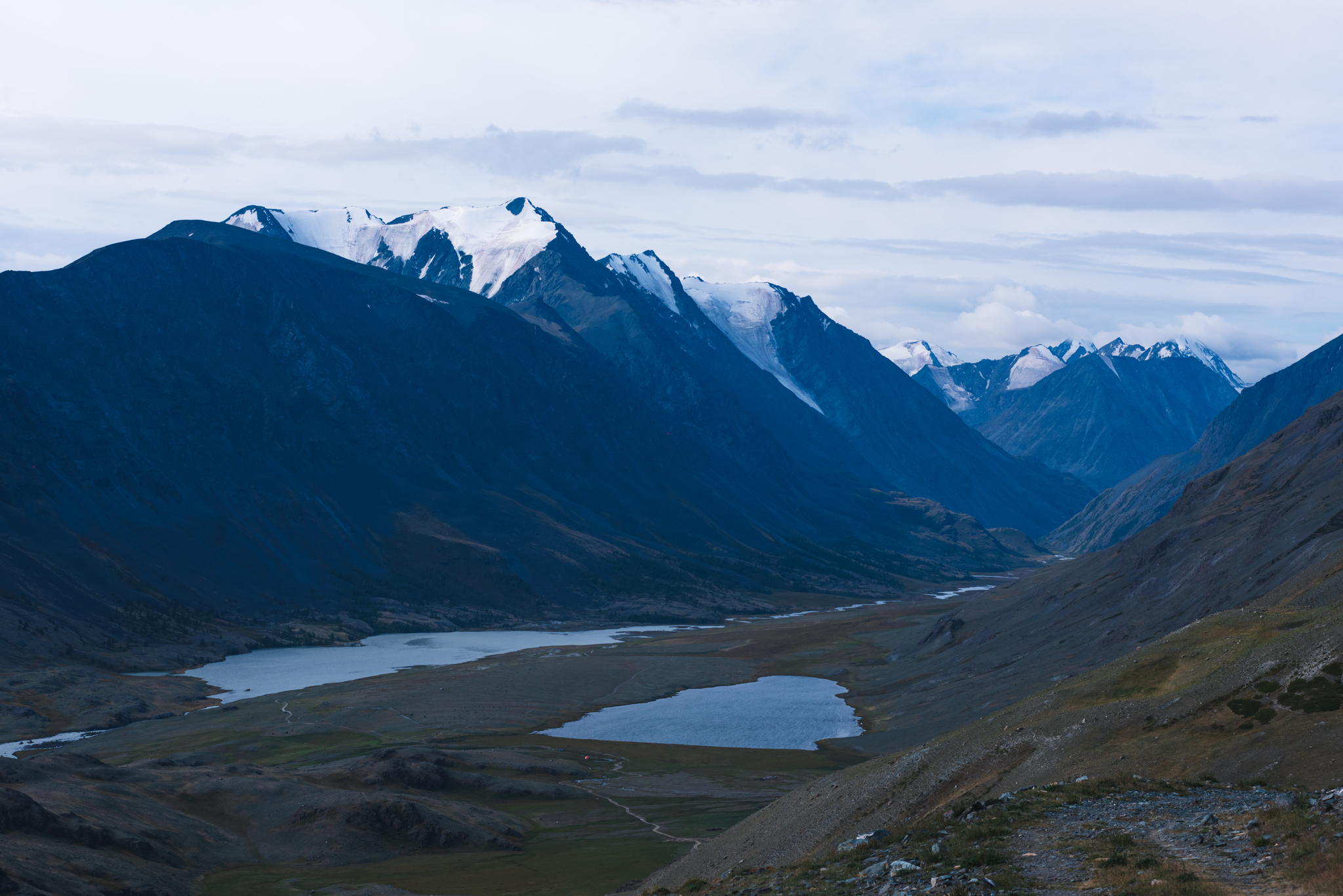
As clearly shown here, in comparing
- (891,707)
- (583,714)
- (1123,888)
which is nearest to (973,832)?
(1123,888)

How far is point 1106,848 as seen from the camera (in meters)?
31.2

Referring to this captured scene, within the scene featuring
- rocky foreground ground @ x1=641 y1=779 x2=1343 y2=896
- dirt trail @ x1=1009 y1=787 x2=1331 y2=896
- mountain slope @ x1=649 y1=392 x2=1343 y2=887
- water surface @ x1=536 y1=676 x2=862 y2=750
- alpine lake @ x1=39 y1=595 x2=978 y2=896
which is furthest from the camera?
water surface @ x1=536 y1=676 x2=862 y2=750

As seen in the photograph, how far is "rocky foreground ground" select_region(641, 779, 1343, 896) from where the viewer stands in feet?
88.3

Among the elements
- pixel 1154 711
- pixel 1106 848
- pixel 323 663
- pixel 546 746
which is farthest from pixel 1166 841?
pixel 323 663

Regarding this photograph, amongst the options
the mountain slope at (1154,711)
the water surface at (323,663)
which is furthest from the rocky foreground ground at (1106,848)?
the water surface at (323,663)

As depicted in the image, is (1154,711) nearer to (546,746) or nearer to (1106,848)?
(1106,848)

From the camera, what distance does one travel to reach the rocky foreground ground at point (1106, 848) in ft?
88.3

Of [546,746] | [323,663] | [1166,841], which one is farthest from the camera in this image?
[323,663]

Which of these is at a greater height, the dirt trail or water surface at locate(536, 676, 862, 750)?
the dirt trail

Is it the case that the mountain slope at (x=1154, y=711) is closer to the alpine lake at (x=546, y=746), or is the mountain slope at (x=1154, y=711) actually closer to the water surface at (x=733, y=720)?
the water surface at (x=733, y=720)

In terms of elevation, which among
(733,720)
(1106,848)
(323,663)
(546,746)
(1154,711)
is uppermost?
(1106,848)

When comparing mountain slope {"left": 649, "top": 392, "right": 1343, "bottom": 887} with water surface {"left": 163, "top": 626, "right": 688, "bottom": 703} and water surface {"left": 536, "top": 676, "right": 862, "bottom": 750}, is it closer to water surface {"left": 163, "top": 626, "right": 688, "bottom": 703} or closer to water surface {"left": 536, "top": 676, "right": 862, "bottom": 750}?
water surface {"left": 536, "top": 676, "right": 862, "bottom": 750}

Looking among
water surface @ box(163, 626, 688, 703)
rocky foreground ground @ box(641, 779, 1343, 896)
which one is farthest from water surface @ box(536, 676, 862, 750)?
rocky foreground ground @ box(641, 779, 1343, 896)

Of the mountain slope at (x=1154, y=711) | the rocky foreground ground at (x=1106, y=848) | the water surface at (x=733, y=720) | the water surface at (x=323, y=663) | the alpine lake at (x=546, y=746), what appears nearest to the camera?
the rocky foreground ground at (x=1106, y=848)
